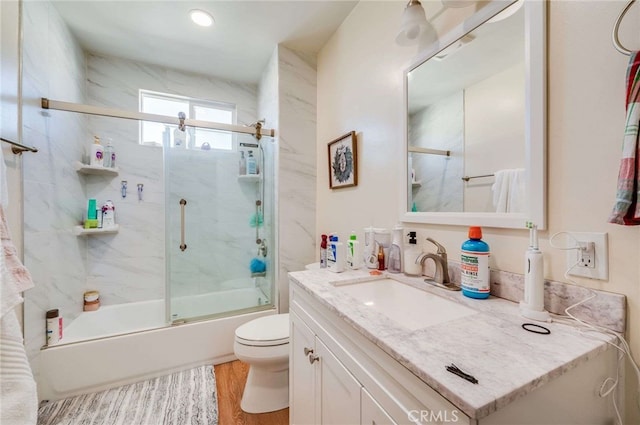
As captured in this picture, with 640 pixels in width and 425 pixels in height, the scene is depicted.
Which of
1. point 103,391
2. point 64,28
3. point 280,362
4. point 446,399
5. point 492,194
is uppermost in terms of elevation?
point 64,28

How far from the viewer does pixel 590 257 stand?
671 millimetres

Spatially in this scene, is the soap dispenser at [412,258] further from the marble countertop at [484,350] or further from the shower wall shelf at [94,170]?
the shower wall shelf at [94,170]

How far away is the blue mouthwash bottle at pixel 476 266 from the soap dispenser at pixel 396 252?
37cm

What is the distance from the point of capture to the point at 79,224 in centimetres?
210

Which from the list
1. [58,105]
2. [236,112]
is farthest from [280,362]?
[236,112]

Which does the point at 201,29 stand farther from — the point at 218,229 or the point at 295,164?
the point at 218,229

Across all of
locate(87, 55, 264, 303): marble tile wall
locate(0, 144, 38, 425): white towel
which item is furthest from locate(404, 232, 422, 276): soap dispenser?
locate(87, 55, 264, 303): marble tile wall

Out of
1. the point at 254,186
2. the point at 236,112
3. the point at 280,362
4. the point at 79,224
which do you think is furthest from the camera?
the point at 236,112

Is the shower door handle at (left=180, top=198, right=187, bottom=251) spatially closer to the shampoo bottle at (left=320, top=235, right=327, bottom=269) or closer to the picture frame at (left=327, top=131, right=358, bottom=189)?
the picture frame at (left=327, top=131, right=358, bottom=189)

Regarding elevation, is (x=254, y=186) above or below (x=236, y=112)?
below

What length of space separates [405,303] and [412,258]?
0.75 feet

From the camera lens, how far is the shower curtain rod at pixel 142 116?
5.44 ft

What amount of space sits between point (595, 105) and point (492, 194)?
0.35 m

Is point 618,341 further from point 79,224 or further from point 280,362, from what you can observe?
point 79,224
